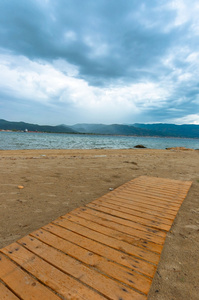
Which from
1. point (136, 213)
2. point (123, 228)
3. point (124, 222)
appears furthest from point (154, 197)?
point (123, 228)

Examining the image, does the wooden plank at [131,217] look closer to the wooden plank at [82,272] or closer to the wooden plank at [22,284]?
the wooden plank at [82,272]

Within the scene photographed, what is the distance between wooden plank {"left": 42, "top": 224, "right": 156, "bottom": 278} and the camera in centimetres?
215

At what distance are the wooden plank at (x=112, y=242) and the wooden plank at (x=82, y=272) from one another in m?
0.58

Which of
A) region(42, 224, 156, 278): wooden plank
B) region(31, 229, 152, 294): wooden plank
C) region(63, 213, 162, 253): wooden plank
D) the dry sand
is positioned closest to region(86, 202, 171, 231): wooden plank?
the dry sand

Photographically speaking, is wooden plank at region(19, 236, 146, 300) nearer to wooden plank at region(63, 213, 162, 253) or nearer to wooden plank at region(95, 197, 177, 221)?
wooden plank at region(63, 213, 162, 253)

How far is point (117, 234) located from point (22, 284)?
1.59 meters

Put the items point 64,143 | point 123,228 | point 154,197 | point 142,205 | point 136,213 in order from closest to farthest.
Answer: point 123,228, point 136,213, point 142,205, point 154,197, point 64,143

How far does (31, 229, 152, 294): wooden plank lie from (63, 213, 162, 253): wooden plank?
1.88 feet

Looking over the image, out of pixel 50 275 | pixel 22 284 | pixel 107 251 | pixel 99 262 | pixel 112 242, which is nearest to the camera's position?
pixel 22 284

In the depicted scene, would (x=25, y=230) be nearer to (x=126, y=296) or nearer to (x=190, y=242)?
(x=126, y=296)

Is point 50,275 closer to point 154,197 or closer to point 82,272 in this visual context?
point 82,272

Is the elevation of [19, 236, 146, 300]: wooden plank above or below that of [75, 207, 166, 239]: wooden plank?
above

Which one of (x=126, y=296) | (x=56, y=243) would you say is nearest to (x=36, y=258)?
(x=56, y=243)

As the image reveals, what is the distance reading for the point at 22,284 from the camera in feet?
6.11
